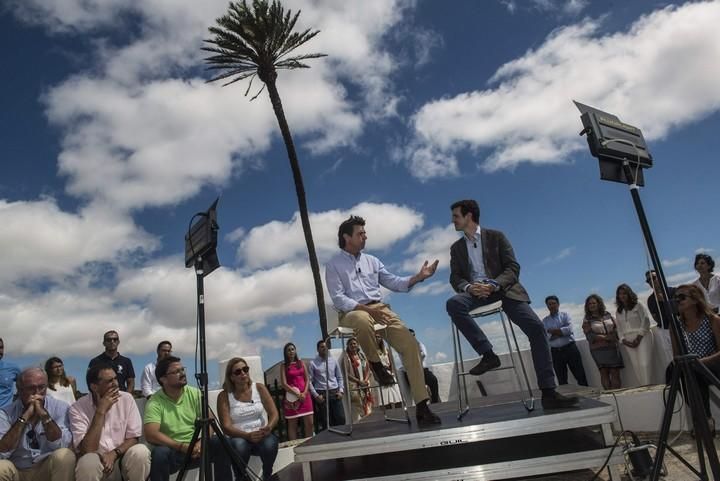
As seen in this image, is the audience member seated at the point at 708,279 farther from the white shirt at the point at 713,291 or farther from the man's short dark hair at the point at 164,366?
the man's short dark hair at the point at 164,366

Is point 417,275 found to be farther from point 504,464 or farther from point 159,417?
point 159,417

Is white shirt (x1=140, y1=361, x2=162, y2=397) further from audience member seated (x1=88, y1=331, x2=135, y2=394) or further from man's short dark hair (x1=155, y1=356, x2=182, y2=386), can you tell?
man's short dark hair (x1=155, y1=356, x2=182, y2=386)

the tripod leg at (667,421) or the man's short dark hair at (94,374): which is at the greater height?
the man's short dark hair at (94,374)

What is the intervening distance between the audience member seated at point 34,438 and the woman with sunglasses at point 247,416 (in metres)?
1.28

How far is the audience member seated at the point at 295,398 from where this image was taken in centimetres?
732

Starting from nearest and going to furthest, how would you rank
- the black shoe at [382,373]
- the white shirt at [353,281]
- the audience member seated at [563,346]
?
the black shoe at [382,373] < the white shirt at [353,281] < the audience member seated at [563,346]

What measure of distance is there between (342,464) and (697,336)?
3.46m

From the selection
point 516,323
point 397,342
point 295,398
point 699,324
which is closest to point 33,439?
point 397,342

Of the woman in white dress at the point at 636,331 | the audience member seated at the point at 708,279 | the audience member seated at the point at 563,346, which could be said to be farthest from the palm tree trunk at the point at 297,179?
the audience member seated at the point at 708,279

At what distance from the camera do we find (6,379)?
5.16m

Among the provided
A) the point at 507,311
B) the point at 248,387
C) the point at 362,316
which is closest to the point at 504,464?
the point at 507,311

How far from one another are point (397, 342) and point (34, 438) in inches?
118

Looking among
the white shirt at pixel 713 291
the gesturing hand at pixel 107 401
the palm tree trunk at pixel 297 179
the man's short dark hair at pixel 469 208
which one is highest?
the palm tree trunk at pixel 297 179

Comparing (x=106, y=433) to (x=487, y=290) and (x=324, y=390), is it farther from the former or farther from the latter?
(x=324, y=390)
